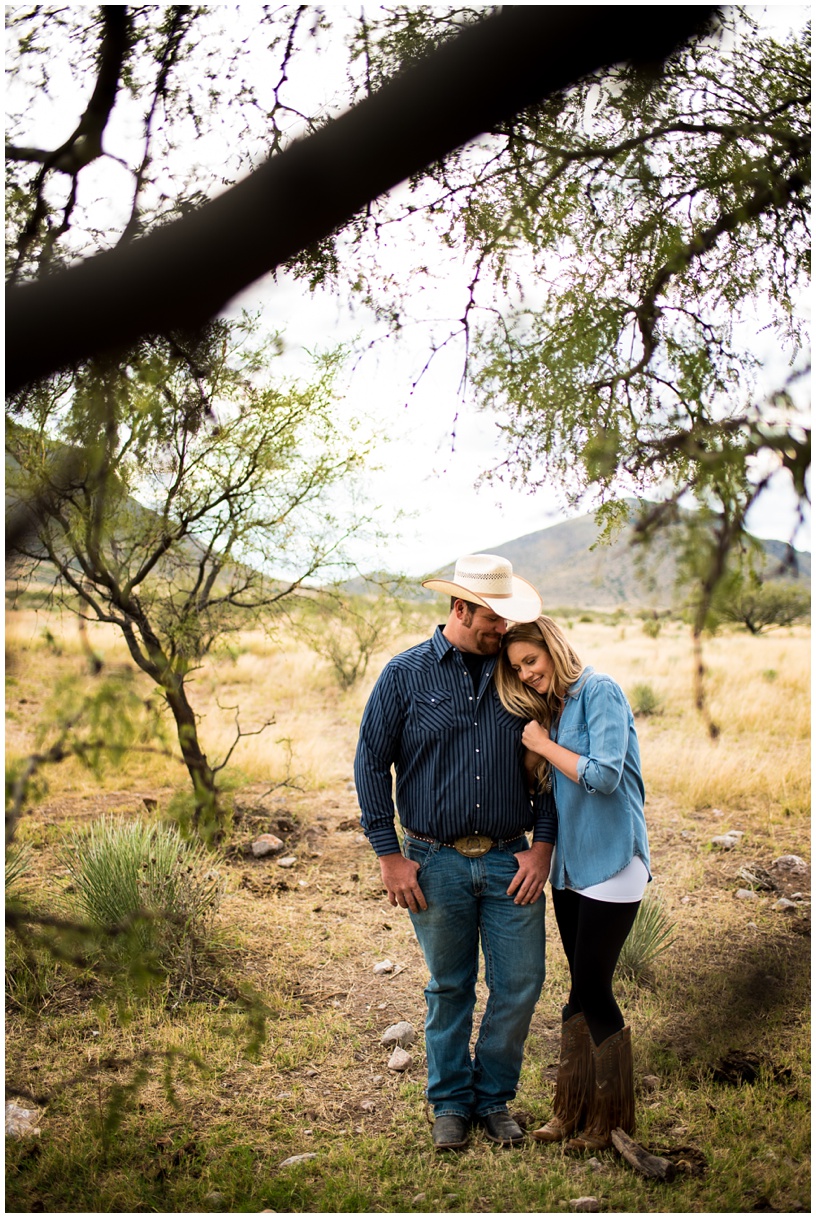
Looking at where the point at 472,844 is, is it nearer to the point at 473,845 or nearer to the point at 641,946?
the point at 473,845

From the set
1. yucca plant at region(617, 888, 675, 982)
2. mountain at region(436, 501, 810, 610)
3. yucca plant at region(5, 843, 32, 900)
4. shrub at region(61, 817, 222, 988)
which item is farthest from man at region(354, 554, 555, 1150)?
yucca plant at region(5, 843, 32, 900)

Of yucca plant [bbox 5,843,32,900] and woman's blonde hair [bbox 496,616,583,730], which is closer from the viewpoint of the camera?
woman's blonde hair [bbox 496,616,583,730]

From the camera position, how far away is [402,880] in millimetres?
2906

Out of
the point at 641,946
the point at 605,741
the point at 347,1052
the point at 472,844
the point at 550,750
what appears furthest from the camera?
the point at 641,946

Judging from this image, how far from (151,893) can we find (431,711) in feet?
7.41

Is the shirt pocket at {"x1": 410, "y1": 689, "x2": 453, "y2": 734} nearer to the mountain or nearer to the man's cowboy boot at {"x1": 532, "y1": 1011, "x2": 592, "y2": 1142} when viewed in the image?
the mountain

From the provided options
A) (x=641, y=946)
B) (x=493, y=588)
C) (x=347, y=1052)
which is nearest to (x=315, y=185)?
(x=493, y=588)

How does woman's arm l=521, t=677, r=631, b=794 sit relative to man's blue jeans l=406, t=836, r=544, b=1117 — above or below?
above

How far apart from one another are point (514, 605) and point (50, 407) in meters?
1.56

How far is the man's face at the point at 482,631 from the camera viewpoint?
294 centimetres

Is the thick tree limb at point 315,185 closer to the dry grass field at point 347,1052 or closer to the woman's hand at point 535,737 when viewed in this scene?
the dry grass field at point 347,1052

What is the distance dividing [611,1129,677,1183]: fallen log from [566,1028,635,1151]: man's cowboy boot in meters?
0.05

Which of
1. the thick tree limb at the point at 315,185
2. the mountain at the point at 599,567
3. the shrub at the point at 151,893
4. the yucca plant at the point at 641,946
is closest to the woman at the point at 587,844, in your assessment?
the mountain at the point at 599,567

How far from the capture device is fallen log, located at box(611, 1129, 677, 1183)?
270 cm
